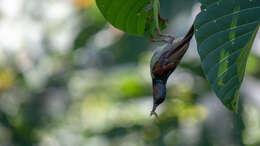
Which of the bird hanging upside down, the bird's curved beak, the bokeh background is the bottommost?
the bokeh background

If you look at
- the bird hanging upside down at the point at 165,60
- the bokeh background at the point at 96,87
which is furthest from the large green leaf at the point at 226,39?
the bokeh background at the point at 96,87

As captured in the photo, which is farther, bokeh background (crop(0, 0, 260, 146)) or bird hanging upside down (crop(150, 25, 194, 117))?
bokeh background (crop(0, 0, 260, 146))

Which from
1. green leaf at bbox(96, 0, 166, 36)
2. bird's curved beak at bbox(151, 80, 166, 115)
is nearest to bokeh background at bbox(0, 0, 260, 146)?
green leaf at bbox(96, 0, 166, 36)

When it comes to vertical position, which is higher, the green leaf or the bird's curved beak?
the green leaf

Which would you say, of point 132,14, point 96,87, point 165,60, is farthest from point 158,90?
point 96,87

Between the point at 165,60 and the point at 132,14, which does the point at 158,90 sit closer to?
the point at 165,60

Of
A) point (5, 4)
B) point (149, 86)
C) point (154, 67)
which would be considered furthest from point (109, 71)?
point (154, 67)

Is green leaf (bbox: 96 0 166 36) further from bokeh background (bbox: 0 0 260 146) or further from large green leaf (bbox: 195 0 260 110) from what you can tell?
bokeh background (bbox: 0 0 260 146)

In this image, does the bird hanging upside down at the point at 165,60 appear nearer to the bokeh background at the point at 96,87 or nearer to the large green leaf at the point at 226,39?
the large green leaf at the point at 226,39
